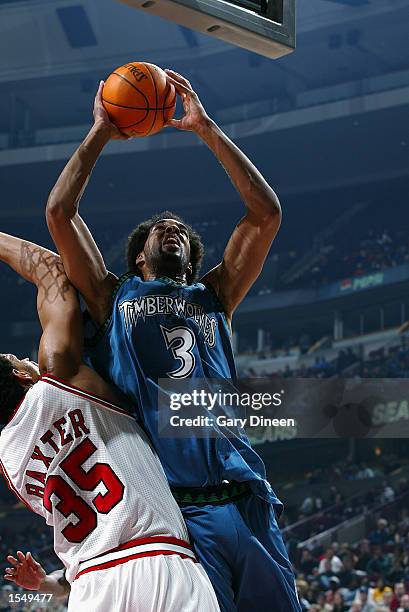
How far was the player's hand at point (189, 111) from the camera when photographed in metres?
2.99

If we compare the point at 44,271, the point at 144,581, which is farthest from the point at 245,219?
the point at 144,581

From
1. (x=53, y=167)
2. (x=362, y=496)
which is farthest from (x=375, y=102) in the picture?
(x=362, y=496)

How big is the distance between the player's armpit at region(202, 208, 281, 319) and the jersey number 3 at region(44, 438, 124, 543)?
755mm

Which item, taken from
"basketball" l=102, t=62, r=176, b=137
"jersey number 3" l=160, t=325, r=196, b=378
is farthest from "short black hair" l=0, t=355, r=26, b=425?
"basketball" l=102, t=62, r=176, b=137

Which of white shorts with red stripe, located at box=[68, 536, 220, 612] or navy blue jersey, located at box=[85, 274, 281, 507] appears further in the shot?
navy blue jersey, located at box=[85, 274, 281, 507]

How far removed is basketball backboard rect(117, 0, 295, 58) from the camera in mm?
2561

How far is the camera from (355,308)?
58.9 feet

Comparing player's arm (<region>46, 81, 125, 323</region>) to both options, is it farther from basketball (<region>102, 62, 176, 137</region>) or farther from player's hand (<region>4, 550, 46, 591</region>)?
player's hand (<region>4, 550, 46, 591</region>)

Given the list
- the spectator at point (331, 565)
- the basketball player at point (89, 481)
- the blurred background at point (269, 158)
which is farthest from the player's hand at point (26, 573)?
the blurred background at point (269, 158)

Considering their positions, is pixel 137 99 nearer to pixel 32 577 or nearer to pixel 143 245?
pixel 143 245

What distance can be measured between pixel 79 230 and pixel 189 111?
61 cm

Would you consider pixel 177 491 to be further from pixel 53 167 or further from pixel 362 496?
pixel 53 167

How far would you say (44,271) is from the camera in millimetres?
2869

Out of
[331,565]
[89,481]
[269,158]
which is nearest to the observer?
[89,481]
